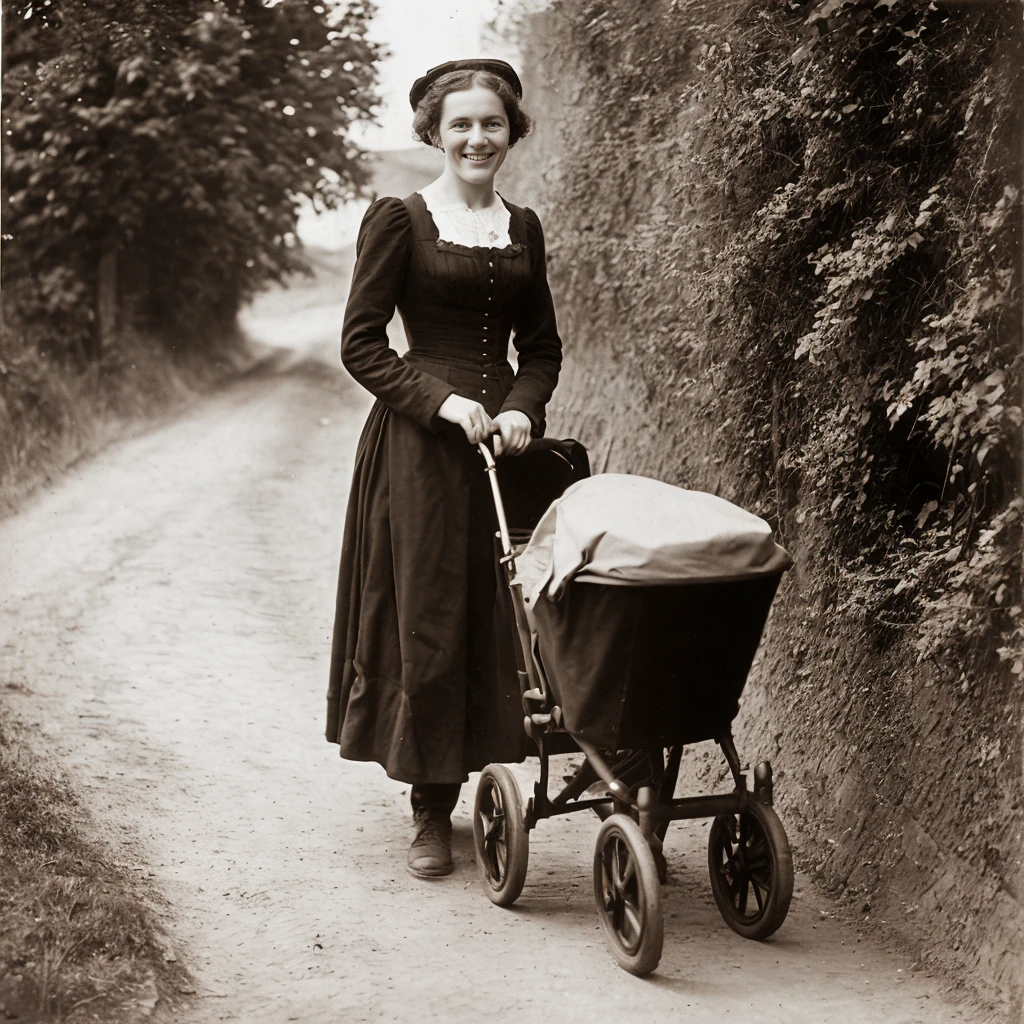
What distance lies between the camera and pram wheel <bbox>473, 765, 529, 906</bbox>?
359 cm

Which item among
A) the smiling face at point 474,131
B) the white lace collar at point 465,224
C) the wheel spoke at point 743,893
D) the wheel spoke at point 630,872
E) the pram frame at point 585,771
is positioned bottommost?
the wheel spoke at point 743,893

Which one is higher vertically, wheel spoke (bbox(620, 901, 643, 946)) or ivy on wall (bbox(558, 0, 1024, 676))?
→ ivy on wall (bbox(558, 0, 1024, 676))

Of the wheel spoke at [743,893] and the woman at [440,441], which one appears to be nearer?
the wheel spoke at [743,893]

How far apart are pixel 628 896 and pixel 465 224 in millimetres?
2060

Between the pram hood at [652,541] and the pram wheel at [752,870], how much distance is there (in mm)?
725

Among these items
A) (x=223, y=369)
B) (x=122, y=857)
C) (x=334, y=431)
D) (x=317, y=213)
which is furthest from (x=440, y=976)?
(x=223, y=369)

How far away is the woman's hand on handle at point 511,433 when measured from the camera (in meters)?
3.73

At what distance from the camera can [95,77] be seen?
905 centimetres

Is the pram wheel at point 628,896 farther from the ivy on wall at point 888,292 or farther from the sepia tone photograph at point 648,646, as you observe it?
the ivy on wall at point 888,292

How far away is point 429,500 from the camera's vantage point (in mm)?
3904

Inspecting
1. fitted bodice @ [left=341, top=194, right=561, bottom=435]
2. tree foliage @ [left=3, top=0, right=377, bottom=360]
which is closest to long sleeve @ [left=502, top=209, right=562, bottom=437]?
fitted bodice @ [left=341, top=194, right=561, bottom=435]

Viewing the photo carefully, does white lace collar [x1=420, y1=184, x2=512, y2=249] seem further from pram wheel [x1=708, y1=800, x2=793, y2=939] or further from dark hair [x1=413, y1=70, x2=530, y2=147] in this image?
pram wheel [x1=708, y1=800, x2=793, y2=939]

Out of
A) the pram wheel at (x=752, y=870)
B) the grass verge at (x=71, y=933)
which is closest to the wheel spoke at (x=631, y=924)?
the pram wheel at (x=752, y=870)

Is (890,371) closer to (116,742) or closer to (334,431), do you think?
(116,742)
